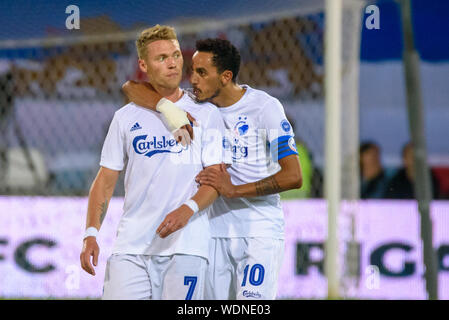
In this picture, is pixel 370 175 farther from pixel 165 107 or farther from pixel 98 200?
pixel 98 200

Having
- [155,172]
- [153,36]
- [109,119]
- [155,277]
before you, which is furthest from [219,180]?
[109,119]

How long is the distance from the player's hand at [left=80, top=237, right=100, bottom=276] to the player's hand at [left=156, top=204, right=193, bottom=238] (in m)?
0.40

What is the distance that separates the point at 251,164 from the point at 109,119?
2.17m

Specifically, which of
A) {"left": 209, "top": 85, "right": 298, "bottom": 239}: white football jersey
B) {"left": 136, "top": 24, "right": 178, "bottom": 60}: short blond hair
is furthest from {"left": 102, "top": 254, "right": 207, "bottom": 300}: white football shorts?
{"left": 136, "top": 24, "right": 178, "bottom": 60}: short blond hair

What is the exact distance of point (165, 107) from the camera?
3883 mm

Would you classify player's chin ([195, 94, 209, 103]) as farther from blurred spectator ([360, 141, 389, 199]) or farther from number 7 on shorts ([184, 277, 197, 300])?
blurred spectator ([360, 141, 389, 199])

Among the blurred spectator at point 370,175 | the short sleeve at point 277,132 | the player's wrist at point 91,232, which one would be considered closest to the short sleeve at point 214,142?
the short sleeve at point 277,132

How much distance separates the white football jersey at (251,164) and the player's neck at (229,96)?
0.02 meters

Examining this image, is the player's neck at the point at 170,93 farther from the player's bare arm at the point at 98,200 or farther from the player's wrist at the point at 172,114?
the player's bare arm at the point at 98,200

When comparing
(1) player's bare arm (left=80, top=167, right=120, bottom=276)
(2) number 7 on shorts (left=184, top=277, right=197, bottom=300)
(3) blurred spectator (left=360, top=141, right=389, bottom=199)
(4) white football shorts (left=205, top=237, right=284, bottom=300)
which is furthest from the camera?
(3) blurred spectator (left=360, top=141, right=389, bottom=199)

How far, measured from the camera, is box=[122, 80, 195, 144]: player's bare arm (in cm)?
383

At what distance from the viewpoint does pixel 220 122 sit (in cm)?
397

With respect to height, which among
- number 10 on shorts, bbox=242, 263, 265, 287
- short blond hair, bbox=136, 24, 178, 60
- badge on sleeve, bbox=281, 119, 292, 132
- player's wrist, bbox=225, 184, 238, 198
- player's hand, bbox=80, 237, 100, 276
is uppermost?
short blond hair, bbox=136, 24, 178, 60

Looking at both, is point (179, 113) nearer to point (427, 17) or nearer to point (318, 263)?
point (318, 263)
